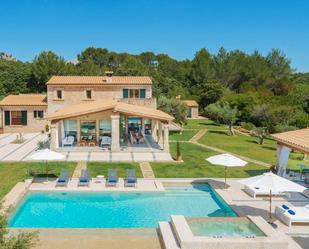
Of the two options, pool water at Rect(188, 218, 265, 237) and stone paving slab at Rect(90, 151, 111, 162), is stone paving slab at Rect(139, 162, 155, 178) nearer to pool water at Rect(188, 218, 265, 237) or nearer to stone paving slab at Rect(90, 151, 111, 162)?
stone paving slab at Rect(90, 151, 111, 162)

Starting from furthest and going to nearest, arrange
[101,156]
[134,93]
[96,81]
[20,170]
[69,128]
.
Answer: [96,81] → [134,93] → [69,128] → [101,156] → [20,170]

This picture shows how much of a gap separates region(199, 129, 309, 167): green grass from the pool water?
14.9 metres

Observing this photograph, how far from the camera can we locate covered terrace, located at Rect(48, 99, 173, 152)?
28.1 m

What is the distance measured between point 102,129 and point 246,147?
14517mm

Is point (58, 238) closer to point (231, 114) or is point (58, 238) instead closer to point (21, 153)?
point (21, 153)

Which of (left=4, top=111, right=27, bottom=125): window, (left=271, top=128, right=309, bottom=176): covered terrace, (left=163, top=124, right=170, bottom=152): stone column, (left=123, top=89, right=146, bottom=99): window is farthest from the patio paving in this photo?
(left=271, top=128, right=309, bottom=176): covered terrace

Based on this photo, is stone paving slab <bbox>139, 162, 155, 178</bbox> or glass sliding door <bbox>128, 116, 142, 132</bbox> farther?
glass sliding door <bbox>128, 116, 142, 132</bbox>

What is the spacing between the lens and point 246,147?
3447 centimetres

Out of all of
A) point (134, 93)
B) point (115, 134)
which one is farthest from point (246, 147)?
point (134, 93)

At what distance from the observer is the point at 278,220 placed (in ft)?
48.8

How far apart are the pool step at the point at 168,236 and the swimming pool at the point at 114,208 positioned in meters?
1.55

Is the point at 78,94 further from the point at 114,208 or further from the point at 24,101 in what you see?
the point at 114,208

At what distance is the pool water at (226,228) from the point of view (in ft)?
39.8

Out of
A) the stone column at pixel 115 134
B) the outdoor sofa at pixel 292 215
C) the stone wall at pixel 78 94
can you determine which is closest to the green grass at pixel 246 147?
the stone wall at pixel 78 94
